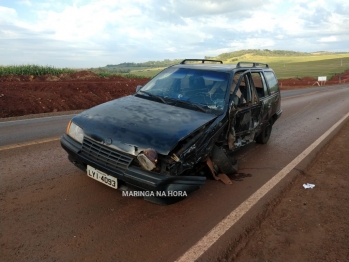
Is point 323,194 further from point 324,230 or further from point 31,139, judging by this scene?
point 31,139

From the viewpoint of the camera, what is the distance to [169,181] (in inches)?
127

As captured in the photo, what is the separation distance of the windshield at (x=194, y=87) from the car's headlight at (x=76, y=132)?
1483 mm

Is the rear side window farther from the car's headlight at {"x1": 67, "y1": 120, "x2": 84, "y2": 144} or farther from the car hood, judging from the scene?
the car's headlight at {"x1": 67, "y1": 120, "x2": 84, "y2": 144}

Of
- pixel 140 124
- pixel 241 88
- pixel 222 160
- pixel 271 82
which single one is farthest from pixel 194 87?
pixel 271 82

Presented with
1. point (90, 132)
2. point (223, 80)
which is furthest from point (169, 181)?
point (223, 80)

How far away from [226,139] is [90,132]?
204cm

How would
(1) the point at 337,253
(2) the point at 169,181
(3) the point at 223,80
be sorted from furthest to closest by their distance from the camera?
(3) the point at 223,80
(2) the point at 169,181
(1) the point at 337,253

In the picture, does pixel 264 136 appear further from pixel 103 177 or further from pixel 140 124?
pixel 103 177

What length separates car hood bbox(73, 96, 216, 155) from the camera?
3.33 metres

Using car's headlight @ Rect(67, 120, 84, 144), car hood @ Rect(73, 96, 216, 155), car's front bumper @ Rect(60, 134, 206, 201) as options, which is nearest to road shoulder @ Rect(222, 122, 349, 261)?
car's front bumper @ Rect(60, 134, 206, 201)

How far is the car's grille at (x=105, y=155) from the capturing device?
3.33 metres

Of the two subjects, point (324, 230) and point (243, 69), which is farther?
point (243, 69)

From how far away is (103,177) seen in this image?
3.47m

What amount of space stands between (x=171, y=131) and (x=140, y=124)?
41 cm
